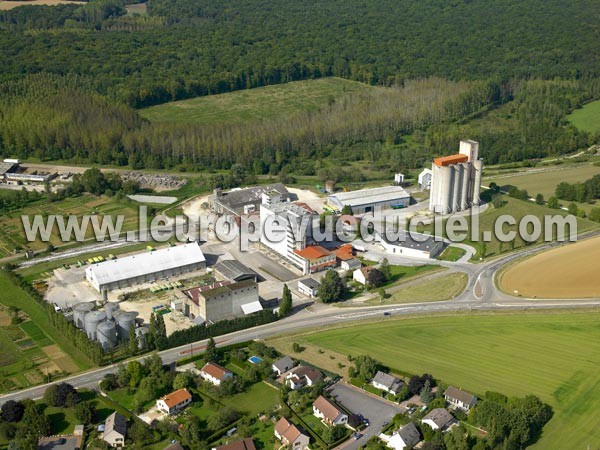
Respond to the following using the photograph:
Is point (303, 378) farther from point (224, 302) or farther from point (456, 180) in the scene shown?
point (456, 180)

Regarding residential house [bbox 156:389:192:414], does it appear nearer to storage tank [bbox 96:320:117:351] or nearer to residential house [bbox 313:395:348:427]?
residential house [bbox 313:395:348:427]

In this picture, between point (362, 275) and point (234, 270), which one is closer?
point (362, 275)

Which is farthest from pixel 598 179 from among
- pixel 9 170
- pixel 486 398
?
pixel 9 170

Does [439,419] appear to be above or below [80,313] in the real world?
below

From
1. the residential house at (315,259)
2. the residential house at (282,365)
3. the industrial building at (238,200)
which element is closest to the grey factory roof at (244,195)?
the industrial building at (238,200)

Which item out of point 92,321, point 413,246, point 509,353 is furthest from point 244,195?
point 509,353

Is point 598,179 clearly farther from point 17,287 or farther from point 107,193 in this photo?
point 17,287
